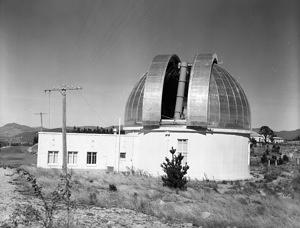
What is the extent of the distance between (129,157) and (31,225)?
77.4 feet

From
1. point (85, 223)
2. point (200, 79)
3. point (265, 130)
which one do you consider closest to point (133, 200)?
point (85, 223)

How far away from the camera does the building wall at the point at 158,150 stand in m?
31.0

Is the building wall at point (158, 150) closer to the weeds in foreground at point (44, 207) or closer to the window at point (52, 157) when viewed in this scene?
the window at point (52, 157)

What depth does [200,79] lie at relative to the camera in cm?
3161

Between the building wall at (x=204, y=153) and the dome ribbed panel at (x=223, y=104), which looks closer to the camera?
the building wall at (x=204, y=153)

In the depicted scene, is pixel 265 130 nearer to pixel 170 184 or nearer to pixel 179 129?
pixel 179 129

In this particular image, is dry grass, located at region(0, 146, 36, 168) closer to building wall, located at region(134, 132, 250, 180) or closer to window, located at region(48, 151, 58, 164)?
window, located at region(48, 151, 58, 164)

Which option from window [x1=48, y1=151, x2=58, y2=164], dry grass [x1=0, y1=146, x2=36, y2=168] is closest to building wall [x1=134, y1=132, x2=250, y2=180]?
window [x1=48, y1=151, x2=58, y2=164]

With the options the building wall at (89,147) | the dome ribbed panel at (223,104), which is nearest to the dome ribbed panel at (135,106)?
the building wall at (89,147)

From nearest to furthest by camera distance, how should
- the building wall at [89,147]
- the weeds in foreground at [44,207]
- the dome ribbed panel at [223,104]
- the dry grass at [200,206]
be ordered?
1. the weeds in foreground at [44,207]
2. the dry grass at [200,206]
3. the dome ribbed panel at [223,104]
4. the building wall at [89,147]

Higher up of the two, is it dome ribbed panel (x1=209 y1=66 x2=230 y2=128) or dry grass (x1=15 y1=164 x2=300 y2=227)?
dome ribbed panel (x1=209 y1=66 x2=230 y2=128)

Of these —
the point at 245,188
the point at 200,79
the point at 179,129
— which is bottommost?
the point at 245,188

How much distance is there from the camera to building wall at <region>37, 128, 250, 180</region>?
31.0 meters

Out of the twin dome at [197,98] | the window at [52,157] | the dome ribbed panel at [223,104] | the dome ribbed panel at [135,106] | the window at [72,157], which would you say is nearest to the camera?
the twin dome at [197,98]
